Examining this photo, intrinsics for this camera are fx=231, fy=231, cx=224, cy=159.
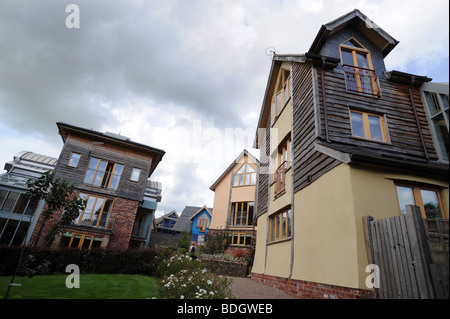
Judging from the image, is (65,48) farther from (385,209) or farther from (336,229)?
(385,209)

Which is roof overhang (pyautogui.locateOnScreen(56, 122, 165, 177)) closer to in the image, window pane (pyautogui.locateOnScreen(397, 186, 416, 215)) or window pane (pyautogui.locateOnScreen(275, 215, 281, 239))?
window pane (pyautogui.locateOnScreen(275, 215, 281, 239))

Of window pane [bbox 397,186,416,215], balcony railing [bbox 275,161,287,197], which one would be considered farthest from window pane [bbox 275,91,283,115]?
window pane [bbox 397,186,416,215]

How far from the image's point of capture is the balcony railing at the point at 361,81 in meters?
8.83

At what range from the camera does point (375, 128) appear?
8.23m

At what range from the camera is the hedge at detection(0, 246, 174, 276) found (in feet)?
30.3

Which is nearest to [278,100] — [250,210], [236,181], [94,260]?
[94,260]

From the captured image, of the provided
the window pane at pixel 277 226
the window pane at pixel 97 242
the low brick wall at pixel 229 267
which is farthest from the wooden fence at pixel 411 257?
the window pane at pixel 97 242

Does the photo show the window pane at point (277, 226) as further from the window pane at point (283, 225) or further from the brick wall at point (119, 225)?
the brick wall at point (119, 225)

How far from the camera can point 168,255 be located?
1238 cm

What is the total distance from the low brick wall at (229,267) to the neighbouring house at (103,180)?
7.69m
